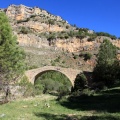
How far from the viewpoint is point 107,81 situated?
3491 cm

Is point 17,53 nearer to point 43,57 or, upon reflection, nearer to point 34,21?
point 43,57

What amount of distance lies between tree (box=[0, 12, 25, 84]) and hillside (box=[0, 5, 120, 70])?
1166 inches

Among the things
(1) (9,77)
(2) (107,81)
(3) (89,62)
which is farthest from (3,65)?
(3) (89,62)

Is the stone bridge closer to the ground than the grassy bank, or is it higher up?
higher up

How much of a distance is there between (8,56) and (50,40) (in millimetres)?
42325

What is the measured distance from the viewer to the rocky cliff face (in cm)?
5862

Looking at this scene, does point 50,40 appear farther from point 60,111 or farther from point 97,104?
point 60,111

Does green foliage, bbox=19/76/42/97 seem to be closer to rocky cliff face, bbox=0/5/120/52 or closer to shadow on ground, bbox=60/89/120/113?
shadow on ground, bbox=60/89/120/113

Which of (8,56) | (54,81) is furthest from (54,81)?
(8,56)

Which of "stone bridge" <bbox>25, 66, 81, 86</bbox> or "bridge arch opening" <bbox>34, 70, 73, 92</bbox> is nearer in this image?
"stone bridge" <bbox>25, 66, 81, 86</bbox>

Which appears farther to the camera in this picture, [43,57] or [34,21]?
[34,21]

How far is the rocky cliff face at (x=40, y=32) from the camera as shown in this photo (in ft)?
192

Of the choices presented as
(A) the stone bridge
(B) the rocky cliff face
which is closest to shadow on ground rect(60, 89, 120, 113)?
(A) the stone bridge

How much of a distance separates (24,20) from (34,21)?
3.43 meters
